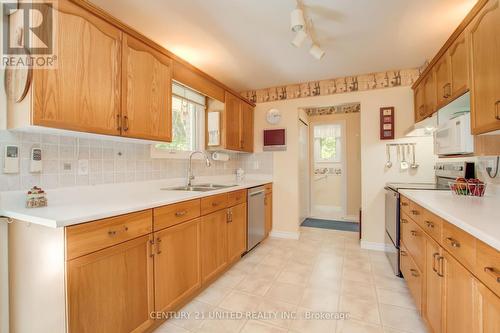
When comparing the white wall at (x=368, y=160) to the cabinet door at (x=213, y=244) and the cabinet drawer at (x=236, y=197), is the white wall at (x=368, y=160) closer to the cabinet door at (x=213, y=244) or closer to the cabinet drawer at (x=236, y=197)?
the cabinet drawer at (x=236, y=197)

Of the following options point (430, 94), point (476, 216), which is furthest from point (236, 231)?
point (430, 94)

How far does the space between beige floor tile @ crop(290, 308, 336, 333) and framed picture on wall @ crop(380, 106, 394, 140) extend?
7.52 ft

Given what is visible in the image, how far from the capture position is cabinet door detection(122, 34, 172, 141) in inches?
62.3

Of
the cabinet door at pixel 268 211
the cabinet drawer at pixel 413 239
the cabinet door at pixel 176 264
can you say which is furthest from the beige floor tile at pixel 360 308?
the cabinet door at pixel 268 211

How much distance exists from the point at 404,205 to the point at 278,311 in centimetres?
146

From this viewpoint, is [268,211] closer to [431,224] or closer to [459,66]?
[431,224]

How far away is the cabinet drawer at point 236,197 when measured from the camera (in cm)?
235

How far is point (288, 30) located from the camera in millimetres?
2004

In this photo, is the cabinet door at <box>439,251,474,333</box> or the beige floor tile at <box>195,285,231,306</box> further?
the beige floor tile at <box>195,285,231,306</box>

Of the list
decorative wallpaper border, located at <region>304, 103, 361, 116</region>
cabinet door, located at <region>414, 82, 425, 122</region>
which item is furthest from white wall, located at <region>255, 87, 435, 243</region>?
decorative wallpaper border, located at <region>304, 103, 361, 116</region>

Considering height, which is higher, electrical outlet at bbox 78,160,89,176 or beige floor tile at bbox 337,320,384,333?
electrical outlet at bbox 78,160,89,176

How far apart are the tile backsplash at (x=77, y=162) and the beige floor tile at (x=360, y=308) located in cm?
198

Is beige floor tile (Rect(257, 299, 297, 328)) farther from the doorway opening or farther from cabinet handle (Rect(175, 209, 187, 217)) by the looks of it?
the doorway opening

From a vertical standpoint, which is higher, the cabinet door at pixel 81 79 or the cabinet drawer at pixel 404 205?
the cabinet door at pixel 81 79
